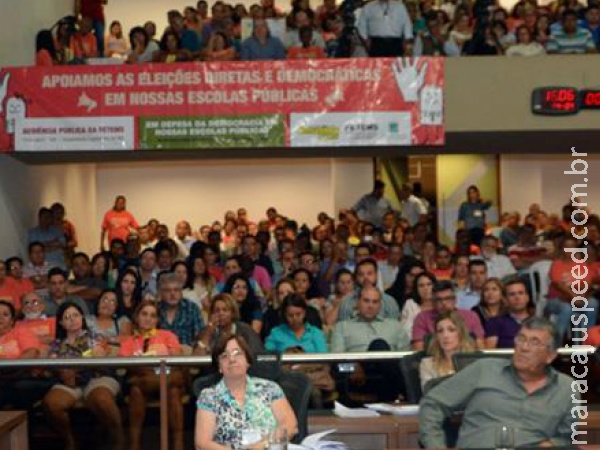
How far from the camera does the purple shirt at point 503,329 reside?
9281 millimetres

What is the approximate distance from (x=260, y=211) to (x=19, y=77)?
5873 millimetres

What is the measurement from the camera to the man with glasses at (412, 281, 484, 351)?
30.8 ft

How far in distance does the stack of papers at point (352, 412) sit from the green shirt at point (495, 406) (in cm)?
114

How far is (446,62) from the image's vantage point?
14000 millimetres

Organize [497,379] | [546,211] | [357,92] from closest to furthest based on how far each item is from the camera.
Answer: [497,379] < [357,92] < [546,211]

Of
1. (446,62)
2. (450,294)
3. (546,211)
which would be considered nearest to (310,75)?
(446,62)

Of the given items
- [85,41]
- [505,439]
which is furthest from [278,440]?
[85,41]

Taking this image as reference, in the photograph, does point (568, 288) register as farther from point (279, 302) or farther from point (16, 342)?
point (16, 342)

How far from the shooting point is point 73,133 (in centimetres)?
1386

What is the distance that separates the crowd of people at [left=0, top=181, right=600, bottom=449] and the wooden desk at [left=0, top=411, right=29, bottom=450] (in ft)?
1.57

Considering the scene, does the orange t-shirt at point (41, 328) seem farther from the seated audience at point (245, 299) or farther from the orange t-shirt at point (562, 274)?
the orange t-shirt at point (562, 274)

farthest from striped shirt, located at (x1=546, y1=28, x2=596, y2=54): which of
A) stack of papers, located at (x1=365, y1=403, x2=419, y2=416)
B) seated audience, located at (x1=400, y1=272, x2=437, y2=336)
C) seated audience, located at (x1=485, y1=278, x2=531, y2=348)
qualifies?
stack of papers, located at (x1=365, y1=403, x2=419, y2=416)

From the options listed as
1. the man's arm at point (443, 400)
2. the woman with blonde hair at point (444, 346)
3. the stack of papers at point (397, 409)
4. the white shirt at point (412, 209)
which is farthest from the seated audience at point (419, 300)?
the white shirt at point (412, 209)

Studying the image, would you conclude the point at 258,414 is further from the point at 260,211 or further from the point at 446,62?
the point at 260,211
